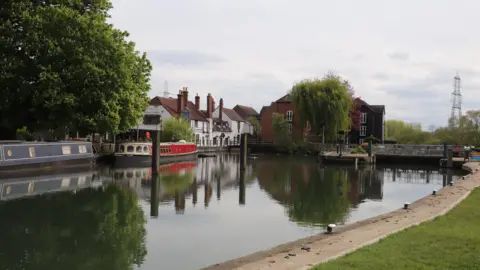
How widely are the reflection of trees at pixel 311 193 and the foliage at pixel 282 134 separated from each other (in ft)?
82.3

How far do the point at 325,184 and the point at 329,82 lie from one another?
29730 millimetres

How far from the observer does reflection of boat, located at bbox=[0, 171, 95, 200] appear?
1896cm

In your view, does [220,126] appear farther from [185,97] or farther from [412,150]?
[412,150]

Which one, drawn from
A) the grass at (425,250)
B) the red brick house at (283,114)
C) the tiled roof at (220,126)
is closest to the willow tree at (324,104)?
the red brick house at (283,114)

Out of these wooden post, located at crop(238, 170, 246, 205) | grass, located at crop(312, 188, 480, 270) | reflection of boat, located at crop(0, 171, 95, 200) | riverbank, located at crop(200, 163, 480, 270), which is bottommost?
wooden post, located at crop(238, 170, 246, 205)

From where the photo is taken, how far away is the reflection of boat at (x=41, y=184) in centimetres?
1896

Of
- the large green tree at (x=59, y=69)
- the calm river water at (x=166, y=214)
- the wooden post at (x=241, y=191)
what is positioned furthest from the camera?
the large green tree at (x=59, y=69)

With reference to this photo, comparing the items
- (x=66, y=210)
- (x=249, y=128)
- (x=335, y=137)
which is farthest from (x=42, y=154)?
(x=249, y=128)

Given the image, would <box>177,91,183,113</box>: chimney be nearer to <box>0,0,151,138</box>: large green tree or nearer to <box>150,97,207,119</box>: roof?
<box>150,97,207,119</box>: roof

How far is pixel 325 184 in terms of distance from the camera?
2595 cm

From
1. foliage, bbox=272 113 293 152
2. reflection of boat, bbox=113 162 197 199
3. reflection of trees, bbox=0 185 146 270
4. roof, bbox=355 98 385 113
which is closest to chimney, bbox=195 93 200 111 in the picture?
foliage, bbox=272 113 293 152

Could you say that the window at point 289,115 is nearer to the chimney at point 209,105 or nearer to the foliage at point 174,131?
the chimney at point 209,105

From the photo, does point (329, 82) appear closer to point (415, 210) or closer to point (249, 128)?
point (249, 128)

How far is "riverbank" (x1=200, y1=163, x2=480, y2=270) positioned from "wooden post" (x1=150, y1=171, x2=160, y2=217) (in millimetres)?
6561
